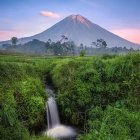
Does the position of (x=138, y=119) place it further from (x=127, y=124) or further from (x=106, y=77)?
(x=106, y=77)

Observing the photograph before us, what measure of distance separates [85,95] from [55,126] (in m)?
1.71

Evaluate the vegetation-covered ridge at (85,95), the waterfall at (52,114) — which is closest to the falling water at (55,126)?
the waterfall at (52,114)

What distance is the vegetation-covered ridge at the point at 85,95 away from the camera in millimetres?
9500

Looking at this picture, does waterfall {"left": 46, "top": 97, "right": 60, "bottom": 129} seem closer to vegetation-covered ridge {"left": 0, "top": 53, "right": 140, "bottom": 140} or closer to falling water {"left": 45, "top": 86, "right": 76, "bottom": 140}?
falling water {"left": 45, "top": 86, "right": 76, "bottom": 140}

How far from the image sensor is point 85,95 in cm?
1230

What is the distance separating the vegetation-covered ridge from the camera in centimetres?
950

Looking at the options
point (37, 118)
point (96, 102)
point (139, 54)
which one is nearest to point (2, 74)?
point (37, 118)

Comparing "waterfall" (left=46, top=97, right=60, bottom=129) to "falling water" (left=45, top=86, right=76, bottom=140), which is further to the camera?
"waterfall" (left=46, top=97, right=60, bottom=129)

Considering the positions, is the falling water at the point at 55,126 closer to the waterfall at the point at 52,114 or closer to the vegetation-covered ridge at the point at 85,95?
the waterfall at the point at 52,114

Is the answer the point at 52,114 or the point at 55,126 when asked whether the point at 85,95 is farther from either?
the point at 55,126

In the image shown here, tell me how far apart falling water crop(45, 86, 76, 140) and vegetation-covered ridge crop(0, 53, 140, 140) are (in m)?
0.27

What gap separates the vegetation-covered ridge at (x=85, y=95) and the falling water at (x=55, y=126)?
10.6 inches

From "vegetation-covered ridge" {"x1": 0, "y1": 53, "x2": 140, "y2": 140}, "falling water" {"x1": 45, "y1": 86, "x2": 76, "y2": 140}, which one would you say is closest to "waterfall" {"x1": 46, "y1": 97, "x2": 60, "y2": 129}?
"falling water" {"x1": 45, "y1": 86, "x2": 76, "y2": 140}

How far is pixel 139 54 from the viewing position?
12.7 meters
